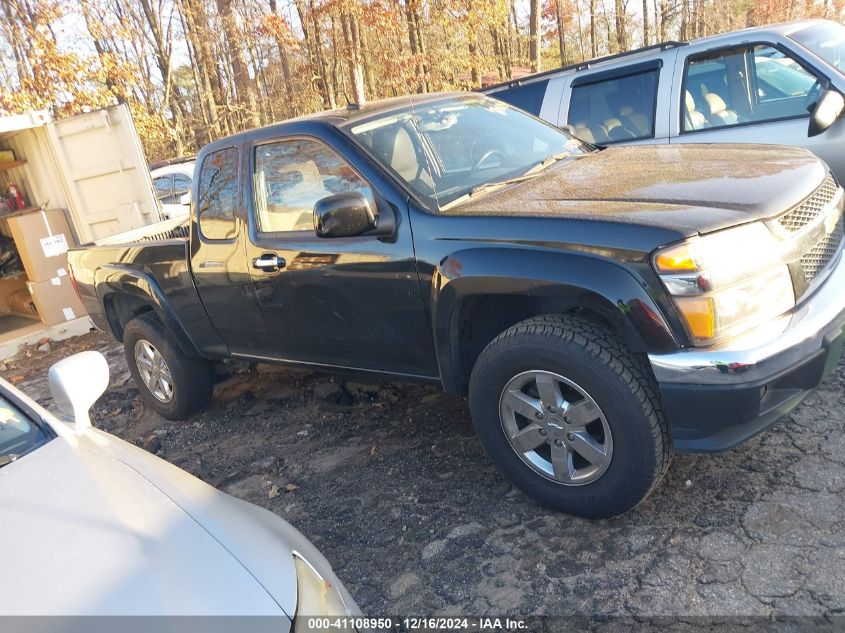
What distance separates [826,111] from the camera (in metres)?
4.59

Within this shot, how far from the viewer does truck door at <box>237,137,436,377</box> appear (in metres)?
3.29

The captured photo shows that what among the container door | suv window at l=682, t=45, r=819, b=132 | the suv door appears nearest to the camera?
the suv door

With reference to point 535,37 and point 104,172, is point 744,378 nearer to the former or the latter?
point 104,172

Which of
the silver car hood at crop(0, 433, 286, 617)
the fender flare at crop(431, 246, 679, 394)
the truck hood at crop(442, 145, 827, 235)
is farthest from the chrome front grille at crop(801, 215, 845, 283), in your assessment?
the silver car hood at crop(0, 433, 286, 617)

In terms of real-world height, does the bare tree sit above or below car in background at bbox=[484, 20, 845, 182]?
Answer: above

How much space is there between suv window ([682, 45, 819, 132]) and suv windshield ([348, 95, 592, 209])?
1.83 metres

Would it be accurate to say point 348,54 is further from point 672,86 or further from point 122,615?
point 122,615

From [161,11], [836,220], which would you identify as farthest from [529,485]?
[161,11]

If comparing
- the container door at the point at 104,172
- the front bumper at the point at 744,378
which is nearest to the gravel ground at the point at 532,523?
the front bumper at the point at 744,378

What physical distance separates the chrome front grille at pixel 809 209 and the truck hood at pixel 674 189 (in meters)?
0.04

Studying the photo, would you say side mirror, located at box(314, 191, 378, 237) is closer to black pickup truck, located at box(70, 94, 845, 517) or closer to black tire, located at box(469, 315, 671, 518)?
black pickup truck, located at box(70, 94, 845, 517)

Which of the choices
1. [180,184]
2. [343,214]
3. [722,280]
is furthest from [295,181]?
[180,184]

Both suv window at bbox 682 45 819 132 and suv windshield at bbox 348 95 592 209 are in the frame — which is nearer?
suv windshield at bbox 348 95 592 209

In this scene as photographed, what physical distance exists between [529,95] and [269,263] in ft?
11.8
